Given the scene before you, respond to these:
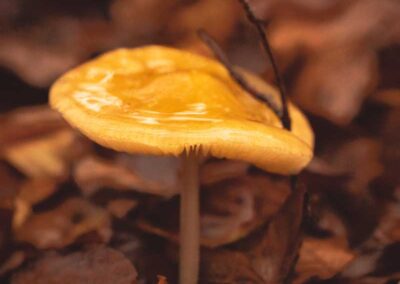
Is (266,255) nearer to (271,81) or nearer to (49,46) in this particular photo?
(271,81)

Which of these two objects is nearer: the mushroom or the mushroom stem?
the mushroom

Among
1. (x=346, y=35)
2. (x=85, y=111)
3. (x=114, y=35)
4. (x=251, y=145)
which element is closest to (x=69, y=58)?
(x=114, y=35)

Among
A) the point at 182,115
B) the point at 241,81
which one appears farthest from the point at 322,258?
the point at 182,115

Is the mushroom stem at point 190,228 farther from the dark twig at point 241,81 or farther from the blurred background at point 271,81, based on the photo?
the dark twig at point 241,81

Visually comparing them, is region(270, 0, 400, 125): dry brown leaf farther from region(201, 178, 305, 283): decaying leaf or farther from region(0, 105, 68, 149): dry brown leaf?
region(0, 105, 68, 149): dry brown leaf

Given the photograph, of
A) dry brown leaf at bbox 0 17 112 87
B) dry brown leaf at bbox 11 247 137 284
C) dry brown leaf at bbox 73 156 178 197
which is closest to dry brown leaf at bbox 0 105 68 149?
dry brown leaf at bbox 0 17 112 87

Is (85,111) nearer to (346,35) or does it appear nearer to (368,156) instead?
(368,156)

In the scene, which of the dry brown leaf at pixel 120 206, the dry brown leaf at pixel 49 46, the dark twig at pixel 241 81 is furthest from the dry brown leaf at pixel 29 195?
the dark twig at pixel 241 81
